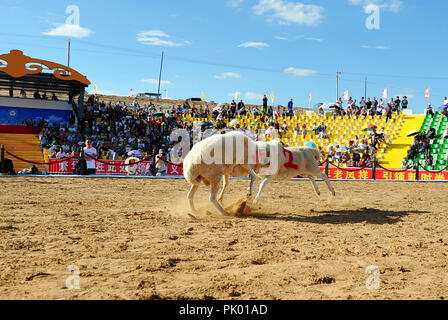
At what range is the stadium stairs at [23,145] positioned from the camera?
943 inches

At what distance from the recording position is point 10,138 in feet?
88.4

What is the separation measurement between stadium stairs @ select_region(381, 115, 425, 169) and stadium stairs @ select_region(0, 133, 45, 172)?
21.3m

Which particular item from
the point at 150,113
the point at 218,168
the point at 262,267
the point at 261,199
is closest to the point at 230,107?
the point at 150,113

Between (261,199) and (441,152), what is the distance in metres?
19.8

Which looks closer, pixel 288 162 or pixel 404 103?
pixel 288 162

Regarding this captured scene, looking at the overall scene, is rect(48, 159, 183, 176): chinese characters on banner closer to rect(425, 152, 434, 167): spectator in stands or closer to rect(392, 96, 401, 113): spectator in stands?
rect(425, 152, 434, 167): spectator in stands

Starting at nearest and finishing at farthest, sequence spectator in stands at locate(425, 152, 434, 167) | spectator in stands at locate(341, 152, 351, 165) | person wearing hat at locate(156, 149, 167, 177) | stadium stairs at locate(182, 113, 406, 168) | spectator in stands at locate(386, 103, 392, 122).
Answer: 1. person wearing hat at locate(156, 149, 167, 177)
2. spectator in stands at locate(341, 152, 351, 165)
3. spectator in stands at locate(425, 152, 434, 167)
4. stadium stairs at locate(182, 113, 406, 168)
5. spectator in stands at locate(386, 103, 392, 122)

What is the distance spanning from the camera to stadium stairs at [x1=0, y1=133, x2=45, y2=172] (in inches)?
943

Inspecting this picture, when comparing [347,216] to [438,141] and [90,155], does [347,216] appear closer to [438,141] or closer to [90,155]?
[90,155]

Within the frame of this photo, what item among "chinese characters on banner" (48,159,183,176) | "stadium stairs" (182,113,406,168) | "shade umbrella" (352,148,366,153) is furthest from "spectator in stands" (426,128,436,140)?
"chinese characters on banner" (48,159,183,176)

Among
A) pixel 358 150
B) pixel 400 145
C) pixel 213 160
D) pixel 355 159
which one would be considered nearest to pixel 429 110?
pixel 400 145

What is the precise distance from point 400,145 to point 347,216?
2128 centimetres

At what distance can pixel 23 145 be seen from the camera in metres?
25.8

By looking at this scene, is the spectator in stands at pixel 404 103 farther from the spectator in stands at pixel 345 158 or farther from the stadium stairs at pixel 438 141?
the spectator in stands at pixel 345 158
